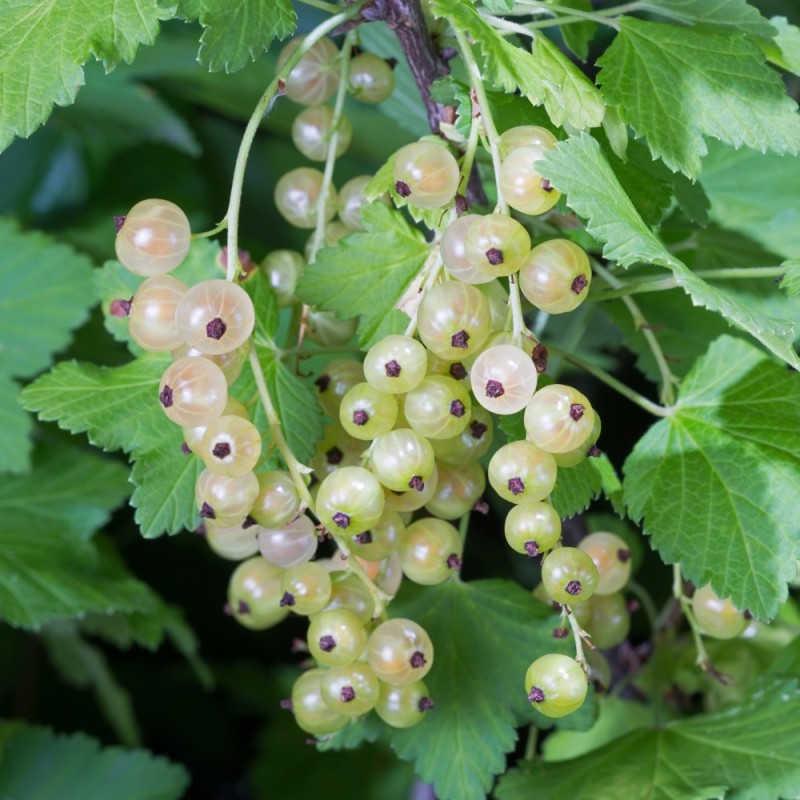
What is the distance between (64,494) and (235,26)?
21.6 inches

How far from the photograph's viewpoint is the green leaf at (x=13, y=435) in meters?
0.85

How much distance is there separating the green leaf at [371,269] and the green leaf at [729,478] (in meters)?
0.16

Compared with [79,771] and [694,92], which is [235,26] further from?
[79,771]

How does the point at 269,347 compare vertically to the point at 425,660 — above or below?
above

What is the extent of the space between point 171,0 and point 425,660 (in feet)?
1.10

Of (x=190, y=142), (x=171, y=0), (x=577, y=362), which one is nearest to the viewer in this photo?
(x=171, y=0)

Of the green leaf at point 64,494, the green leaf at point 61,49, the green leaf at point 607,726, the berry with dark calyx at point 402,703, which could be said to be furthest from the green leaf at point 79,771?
the green leaf at point 61,49

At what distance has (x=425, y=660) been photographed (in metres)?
0.54

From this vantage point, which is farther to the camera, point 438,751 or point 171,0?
point 438,751

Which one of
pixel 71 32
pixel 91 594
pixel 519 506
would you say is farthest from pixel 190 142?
pixel 519 506

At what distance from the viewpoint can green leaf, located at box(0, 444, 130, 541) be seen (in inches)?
35.4

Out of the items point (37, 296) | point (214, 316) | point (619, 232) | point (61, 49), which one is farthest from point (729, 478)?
point (37, 296)

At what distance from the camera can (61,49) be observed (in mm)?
482

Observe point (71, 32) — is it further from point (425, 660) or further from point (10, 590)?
point (10, 590)
